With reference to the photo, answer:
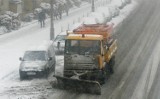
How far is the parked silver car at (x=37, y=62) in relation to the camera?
2677 centimetres

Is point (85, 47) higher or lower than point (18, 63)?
higher

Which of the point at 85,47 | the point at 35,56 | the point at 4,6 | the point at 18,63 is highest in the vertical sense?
the point at 4,6

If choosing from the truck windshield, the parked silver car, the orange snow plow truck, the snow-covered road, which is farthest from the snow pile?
the truck windshield

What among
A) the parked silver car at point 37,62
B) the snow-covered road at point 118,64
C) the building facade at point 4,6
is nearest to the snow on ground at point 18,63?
the snow-covered road at point 118,64

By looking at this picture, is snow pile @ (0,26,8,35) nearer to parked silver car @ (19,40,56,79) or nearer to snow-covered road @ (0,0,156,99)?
snow-covered road @ (0,0,156,99)

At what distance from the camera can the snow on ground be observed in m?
24.2

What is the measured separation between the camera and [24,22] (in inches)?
2157

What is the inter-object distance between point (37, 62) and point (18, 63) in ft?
14.7

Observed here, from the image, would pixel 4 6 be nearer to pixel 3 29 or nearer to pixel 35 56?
pixel 3 29

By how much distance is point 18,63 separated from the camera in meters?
31.6

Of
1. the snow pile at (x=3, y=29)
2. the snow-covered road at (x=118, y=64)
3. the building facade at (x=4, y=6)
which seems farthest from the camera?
the building facade at (x=4, y=6)

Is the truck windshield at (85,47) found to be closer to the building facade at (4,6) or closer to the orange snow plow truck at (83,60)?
the orange snow plow truck at (83,60)

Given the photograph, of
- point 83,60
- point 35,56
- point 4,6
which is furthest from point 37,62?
point 4,6

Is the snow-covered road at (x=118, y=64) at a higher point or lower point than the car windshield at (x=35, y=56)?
lower
